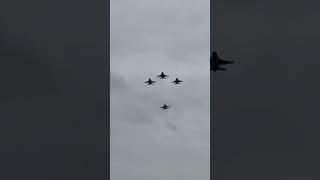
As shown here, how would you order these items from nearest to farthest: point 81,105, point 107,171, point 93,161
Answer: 1. point 107,171
2. point 93,161
3. point 81,105

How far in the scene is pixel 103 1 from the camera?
174 metres

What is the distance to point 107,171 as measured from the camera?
562 feet

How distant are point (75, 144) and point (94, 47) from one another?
3040cm

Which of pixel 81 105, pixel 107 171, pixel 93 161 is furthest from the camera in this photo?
pixel 81 105
